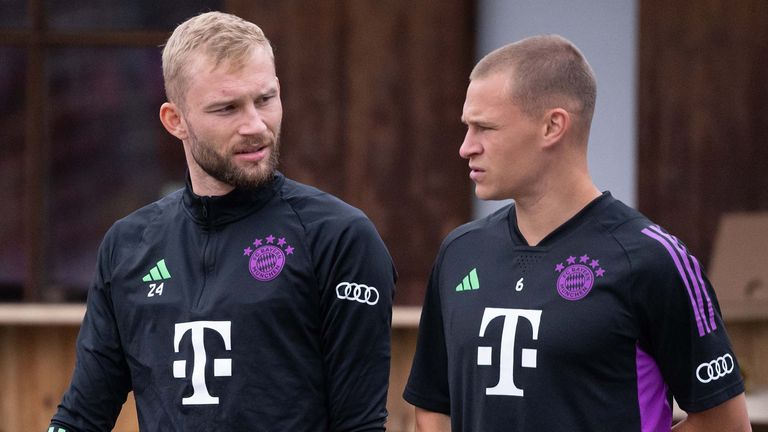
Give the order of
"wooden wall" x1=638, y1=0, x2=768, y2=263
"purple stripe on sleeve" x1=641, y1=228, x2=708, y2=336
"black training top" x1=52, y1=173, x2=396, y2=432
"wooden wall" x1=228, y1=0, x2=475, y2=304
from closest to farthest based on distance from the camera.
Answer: "purple stripe on sleeve" x1=641, y1=228, x2=708, y2=336 → "black training top" x1=52, y1=173, x2=396, y2=432 → "wooden wall" x1=638, y1=0, x2=768, y2=263 → "wooden wall" x1=228, y1=0, x2=475, y2=304

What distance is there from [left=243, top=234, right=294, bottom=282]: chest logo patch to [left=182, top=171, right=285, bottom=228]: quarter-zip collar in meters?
0.10

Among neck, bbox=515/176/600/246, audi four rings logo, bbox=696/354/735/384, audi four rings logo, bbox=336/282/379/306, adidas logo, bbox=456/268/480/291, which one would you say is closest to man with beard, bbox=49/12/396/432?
audi four rings logo, bbox=336/282/379/306

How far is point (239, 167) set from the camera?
126 inches

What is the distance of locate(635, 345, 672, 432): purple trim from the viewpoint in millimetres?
2973

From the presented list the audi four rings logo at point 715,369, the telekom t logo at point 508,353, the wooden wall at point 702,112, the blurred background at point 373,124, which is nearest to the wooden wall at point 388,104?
the blurred background at point 373,124

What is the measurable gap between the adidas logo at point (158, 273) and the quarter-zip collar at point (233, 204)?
141 mm

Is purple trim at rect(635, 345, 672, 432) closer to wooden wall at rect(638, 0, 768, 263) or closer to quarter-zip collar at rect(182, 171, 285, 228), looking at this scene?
quarter-zip collar at rect(182, 171, 285, 228)

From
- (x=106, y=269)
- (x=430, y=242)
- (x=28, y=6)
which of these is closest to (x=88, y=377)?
(x=106, y=269)

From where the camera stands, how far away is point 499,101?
313cm

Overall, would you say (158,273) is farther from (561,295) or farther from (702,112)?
(702,112)

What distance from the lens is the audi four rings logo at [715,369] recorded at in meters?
2.97

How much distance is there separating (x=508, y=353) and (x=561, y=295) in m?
0.18

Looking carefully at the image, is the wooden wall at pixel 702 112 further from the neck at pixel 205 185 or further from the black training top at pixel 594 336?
the neck at pixel 205 185

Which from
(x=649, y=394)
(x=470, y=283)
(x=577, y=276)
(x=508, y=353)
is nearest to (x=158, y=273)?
(x=470, y=283)
